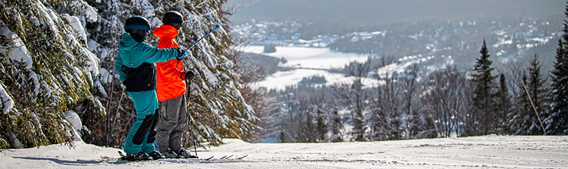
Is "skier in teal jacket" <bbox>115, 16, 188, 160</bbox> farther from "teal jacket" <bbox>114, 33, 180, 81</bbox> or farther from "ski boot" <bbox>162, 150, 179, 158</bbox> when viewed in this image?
"ski boot" <bbox>162, 150, 179, 158</bbox>

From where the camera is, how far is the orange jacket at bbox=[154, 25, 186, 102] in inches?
253

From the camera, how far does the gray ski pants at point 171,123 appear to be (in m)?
6.61

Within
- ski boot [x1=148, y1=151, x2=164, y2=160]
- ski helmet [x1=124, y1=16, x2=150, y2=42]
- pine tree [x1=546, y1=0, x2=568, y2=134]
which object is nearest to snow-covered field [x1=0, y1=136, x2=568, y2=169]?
ski boot [x1=148, y1=151, x2=164, y2=160]

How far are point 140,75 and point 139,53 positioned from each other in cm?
23

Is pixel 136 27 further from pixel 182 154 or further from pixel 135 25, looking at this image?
pixel 182 154

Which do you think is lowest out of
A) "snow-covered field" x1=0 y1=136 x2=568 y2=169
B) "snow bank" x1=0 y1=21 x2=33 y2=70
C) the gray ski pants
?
"snow-covered field" x1=0 y1=136 x2=568 y2=169

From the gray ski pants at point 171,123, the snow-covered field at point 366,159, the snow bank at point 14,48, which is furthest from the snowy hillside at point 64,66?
the gray ski pants at point 171,123

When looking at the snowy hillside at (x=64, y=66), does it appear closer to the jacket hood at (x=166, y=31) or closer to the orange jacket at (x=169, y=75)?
the orange jacket at (x=169, y=75)

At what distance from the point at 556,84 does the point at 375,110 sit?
Answer: 837 inches

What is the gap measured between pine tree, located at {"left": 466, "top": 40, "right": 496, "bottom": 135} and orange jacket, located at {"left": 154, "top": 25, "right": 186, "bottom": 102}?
163 feet

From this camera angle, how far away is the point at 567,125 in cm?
3678

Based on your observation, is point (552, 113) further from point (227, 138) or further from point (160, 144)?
point (160, 144)

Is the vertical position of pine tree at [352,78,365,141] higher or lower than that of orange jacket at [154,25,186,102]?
lower

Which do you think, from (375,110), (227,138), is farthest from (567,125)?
(227,138)
